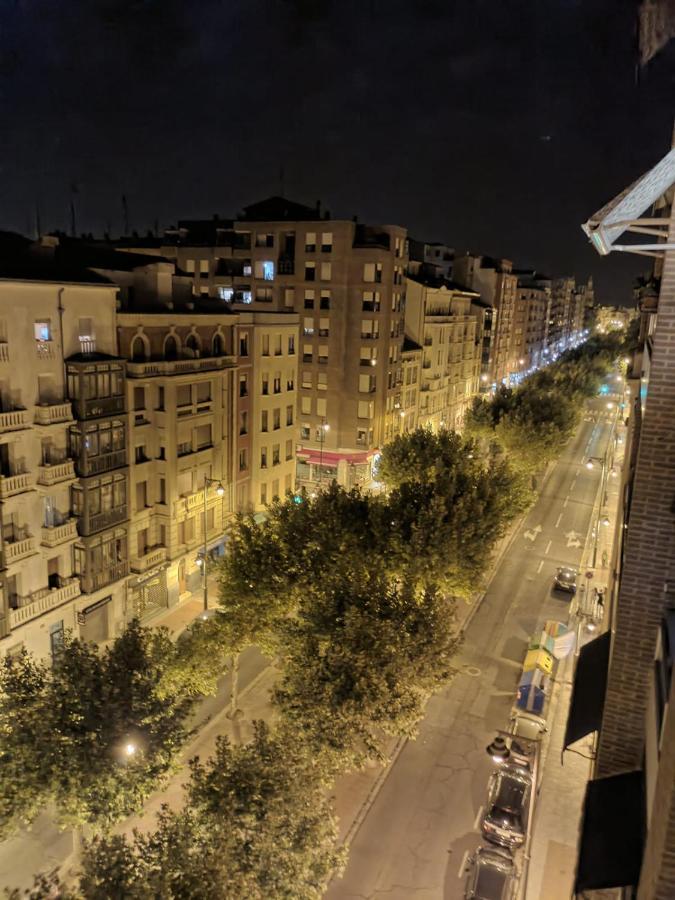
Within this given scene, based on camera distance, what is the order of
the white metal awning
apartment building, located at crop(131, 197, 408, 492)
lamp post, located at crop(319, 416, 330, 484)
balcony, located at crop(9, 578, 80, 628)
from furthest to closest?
1. lamp post, located at crop(319, 416, 330, 484)
2. apartment building, located at crop(131, 197, 408, 492)
3. balcony, located at crop(9, 578, 80, 628)
4. the white metal awning

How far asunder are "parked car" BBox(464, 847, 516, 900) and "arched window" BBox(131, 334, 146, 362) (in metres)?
28.0

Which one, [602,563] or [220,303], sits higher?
[220,303]

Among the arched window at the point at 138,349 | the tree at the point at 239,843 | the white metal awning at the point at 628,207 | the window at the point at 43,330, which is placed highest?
the white metal awning at the point at 628,207

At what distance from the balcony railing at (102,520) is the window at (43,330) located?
878 cm

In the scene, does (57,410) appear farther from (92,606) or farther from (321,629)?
(321,629)

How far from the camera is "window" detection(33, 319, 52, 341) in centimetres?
2934

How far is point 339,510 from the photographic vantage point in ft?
102

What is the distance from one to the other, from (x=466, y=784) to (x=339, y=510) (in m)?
12.8

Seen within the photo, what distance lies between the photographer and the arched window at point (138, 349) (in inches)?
1380

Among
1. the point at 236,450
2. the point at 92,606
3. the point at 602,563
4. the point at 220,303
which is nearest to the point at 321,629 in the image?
the point at 92,606

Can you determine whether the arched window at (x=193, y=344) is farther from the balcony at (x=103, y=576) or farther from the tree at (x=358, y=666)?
the tree at (x=358, y=666)

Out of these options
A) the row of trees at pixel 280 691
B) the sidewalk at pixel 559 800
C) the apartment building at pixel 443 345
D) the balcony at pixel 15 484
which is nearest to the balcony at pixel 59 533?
the balcony at pixel 15 484

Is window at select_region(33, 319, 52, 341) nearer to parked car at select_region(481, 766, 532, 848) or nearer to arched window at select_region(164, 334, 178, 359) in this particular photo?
arched window at select_region(164, 334, 178, 359)

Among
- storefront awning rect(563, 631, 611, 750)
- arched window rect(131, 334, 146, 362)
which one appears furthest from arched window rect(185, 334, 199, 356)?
storefront awning rect(563, 631, 611, 750)
